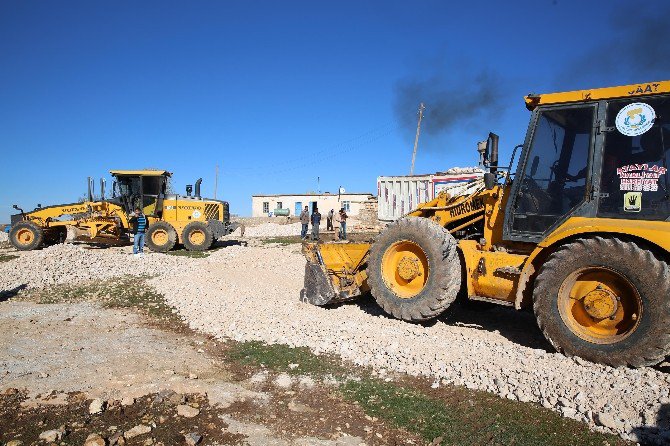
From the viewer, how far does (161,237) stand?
16109mm

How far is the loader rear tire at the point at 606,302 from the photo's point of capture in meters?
4.12

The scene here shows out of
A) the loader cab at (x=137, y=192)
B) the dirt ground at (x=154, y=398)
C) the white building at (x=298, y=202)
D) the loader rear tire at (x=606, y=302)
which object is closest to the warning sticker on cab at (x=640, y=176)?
the loader rear tire at (x=606, y=302)

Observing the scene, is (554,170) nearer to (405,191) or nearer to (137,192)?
(405,191)

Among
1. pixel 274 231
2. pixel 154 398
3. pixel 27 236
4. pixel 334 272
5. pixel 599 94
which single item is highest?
pixel 599 94

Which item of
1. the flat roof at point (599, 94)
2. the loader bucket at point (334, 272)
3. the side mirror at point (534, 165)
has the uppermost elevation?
the flat roof at point (599, 94)

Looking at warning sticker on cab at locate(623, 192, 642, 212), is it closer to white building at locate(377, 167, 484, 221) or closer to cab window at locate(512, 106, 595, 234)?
cab window at locate(512, 106, 595, 234)

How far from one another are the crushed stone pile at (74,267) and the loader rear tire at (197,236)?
2.19 meters

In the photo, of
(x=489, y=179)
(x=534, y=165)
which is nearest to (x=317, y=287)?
(x=489, y=179)

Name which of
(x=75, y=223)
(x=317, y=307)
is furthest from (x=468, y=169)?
(x=75, y=223)

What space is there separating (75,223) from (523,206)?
50.4 feet

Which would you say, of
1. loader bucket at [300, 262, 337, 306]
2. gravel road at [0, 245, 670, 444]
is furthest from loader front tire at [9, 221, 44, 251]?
loader bucket at [300, 262, 337, 306]

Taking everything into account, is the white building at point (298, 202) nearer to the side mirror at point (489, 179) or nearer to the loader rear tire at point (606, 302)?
the side mirror at point (489, 179)

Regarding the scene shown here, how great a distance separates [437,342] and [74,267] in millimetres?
9629

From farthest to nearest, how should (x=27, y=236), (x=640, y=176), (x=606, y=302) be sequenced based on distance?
(x=27, y=236) → (x=640, y=176) → (x=606, y=302)
